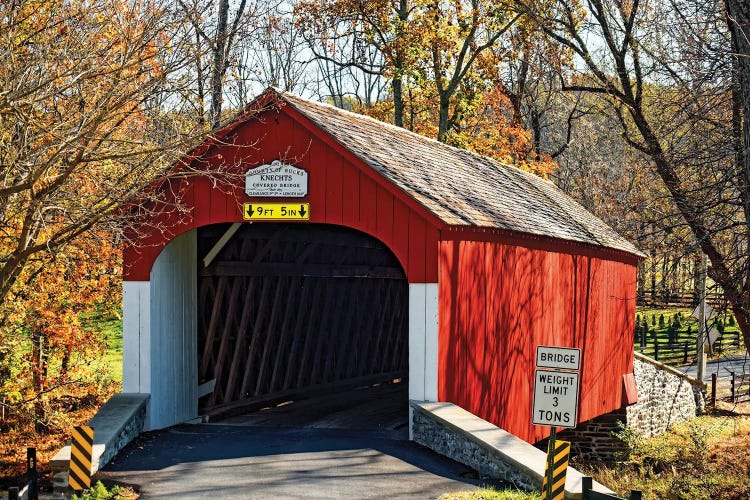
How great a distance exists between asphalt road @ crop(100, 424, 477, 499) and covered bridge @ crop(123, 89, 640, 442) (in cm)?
89

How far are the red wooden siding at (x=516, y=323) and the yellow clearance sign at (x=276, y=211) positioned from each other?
188 cm

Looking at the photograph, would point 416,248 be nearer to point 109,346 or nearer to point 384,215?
point 384,215

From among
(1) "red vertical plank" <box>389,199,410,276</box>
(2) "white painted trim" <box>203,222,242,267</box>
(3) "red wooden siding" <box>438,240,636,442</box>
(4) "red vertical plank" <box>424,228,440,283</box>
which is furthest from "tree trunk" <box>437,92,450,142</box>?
(4) "red vertical plank" <box>424,228,440,283</box>

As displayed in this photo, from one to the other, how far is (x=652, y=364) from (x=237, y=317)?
12.4 m

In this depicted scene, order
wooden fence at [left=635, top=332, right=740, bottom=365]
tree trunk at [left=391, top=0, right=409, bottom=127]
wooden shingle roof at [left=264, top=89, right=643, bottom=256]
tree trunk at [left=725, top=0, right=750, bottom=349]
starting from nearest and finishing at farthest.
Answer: wooden shingle roof at [left=264, top=89, right=643, bottom=256] → tree trunk at [left=725, top=0, right=750, bottom=349] → tree trunk at [left=391, top=0, right=409, bottom=127] → wooden fence at [left=635, top=332, right=740, bottom=365]

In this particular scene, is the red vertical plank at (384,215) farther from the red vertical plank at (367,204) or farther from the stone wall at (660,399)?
the stone wall at (660,399)

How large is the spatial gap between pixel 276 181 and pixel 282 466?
3.76 meters

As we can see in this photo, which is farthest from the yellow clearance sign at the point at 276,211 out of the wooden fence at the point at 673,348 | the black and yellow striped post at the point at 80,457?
the wooden fence at the point at 673,348

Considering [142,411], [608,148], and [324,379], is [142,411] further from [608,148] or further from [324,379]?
[608,148]

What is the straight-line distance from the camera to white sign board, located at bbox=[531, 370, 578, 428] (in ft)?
28.1

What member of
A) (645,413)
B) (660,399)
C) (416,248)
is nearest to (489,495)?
(416,248)

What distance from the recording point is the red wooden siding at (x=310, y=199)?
37.6 ft

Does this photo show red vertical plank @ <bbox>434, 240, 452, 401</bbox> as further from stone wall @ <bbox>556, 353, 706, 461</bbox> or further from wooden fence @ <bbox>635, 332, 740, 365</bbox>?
wooden fence @ <bbox>635, 332, 740, 365</bbox>

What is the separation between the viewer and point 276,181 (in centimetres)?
1213
